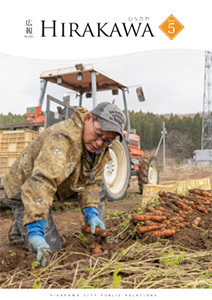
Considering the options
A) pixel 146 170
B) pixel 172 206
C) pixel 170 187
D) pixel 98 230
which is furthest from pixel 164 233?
pixel 146 170

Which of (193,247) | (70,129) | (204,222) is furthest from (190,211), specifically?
(70,129)

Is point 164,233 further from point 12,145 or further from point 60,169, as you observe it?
point 12,145

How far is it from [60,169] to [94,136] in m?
0.37

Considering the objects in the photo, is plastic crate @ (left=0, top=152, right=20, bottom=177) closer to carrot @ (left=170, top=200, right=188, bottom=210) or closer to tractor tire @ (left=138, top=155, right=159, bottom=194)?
carrot @ (left=170, top=200, right=188, bottom=210)

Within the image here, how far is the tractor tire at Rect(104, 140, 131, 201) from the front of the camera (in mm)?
5699

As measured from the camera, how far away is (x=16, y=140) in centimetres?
464

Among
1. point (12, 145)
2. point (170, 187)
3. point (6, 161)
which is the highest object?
point (12, 145)

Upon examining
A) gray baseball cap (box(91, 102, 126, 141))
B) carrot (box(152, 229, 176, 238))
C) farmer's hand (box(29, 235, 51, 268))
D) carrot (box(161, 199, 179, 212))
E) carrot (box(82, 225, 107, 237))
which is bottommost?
carrot (box(152, 229, 176, 238))

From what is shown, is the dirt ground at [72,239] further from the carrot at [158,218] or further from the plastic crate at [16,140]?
the plastic crate at [16,140]

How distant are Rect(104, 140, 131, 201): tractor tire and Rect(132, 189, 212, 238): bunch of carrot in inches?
54.1

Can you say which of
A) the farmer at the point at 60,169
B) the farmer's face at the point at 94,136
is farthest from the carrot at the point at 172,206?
the farmer's face at the point at 94,136

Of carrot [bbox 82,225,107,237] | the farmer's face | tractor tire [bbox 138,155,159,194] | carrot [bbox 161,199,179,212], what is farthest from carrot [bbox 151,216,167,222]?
tractor tire [bbox 138,155,159,194]

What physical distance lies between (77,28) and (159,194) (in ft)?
9.58

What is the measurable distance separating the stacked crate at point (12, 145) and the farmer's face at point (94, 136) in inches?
102
